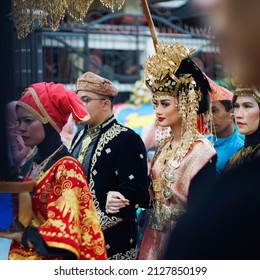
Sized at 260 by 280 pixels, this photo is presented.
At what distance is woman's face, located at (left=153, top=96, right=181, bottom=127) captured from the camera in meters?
2.85

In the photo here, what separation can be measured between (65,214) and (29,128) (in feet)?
1.24

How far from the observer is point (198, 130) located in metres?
2.90

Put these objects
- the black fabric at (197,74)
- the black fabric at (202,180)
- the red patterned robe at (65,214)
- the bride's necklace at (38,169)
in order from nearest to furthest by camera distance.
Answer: the red patterned robe at (65,214) → the bride's necklace at (38,169) → the black fabric at (202,180) → the black fabric at (197,74)

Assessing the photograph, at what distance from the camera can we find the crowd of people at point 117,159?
8.15 ft

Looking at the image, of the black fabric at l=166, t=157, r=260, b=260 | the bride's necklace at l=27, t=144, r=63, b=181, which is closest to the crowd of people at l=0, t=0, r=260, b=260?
the bride's necklace at l=27, t=144, r=63, b=181

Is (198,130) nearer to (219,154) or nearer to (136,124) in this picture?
(219,154)

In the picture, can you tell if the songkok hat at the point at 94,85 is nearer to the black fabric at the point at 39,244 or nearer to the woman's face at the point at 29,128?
the woman's face at the point at 29,128

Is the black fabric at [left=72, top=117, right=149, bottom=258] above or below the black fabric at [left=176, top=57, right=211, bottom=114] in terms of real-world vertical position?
below

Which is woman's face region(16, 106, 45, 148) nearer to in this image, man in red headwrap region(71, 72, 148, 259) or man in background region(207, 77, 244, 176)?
man in red headwrap region(71, 72, 148, 259)

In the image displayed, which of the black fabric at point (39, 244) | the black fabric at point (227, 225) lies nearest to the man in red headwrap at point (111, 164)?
the black fabric at point (39, 244)

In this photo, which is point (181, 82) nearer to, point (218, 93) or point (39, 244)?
point (218, 93)
